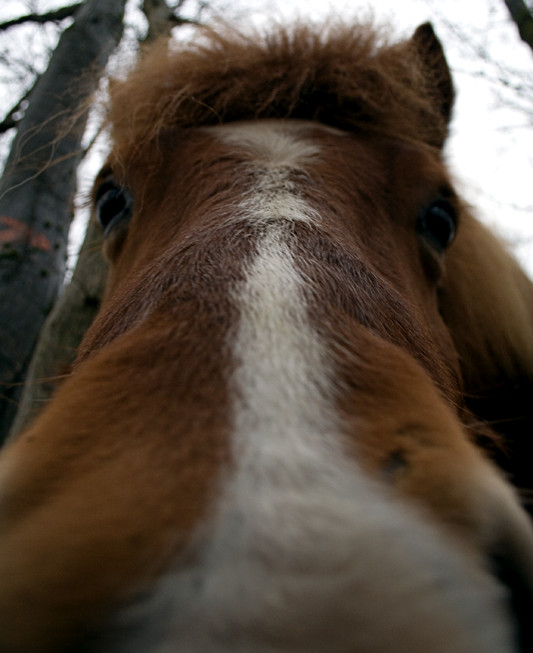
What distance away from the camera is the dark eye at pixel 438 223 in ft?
A: 5.92

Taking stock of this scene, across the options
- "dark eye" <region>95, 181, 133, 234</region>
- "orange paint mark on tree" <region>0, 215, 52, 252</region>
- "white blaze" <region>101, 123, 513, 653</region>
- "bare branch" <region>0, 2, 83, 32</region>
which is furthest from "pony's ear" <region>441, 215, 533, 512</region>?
"bare branch" <region>0, 2, 83, 32</region>

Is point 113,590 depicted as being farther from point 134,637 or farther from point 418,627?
point 418,627

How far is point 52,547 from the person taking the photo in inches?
21.2

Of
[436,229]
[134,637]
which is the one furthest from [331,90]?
[134,637]

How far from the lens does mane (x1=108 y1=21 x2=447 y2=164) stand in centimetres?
196

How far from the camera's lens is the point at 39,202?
264 centimetres

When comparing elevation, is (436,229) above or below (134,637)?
above

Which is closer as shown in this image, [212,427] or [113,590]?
[113,590]

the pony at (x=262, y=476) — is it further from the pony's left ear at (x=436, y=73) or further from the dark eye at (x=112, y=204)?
the pony's left ear at (x=436, y=73)

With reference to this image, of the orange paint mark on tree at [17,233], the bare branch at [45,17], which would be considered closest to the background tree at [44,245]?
the orange paint mark on tree at [17,233]

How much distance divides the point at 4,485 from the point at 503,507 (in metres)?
0.64

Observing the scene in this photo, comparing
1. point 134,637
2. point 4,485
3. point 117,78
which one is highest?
point 117,78

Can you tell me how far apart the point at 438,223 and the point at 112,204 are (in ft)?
4.25

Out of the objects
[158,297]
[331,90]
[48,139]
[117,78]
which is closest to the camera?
[158,297]
